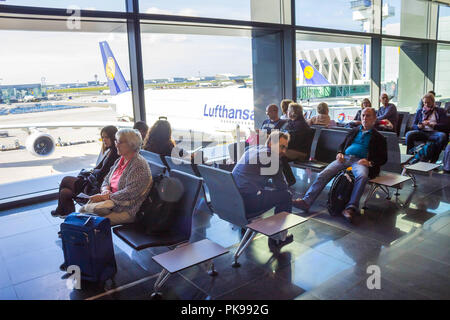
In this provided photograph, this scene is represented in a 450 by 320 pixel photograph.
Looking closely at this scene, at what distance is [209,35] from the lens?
23.1 feet

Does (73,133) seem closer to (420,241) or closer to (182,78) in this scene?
(182,78)

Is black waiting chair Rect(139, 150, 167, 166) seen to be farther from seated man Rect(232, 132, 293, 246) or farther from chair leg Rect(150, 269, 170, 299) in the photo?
chair leg Rect(150, 269, 170, 299)

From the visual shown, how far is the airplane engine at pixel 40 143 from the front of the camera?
633cm

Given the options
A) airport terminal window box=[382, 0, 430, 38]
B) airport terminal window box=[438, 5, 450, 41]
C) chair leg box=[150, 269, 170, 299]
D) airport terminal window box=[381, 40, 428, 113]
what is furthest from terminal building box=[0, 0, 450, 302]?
airport terminal window box=[438, 5, 450, 41]

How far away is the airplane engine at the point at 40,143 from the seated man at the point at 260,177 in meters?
4.07

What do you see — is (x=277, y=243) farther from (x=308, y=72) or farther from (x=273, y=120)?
(x=308, y=72)

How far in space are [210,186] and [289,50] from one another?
5052mm

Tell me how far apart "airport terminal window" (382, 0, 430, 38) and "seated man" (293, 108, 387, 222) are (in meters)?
6.27

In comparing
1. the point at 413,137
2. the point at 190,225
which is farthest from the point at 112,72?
the point at 413,137

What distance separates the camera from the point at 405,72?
12172 millimetres

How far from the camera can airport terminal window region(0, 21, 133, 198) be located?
5.35 metres

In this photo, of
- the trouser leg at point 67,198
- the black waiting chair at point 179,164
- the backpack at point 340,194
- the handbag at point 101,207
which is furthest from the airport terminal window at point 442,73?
the handbag at point 101,207

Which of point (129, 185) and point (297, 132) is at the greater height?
point (297, 132)

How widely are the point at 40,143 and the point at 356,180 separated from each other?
5.17 m
